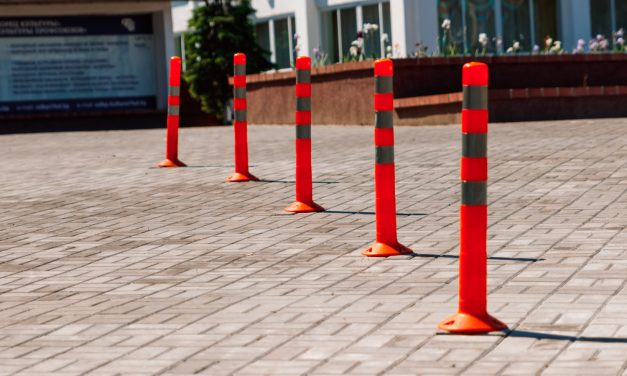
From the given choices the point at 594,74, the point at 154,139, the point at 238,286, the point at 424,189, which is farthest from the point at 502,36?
the point at 238,286

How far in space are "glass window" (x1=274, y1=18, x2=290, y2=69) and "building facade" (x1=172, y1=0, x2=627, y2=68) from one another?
956mm

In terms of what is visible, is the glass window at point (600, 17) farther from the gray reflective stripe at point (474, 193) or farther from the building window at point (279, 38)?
the gray reflective stripe at point (474, 193)

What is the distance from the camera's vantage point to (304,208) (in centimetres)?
1052

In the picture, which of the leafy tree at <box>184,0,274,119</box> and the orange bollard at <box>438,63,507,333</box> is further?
the leafy tree at <box>184,0,274,119</box>

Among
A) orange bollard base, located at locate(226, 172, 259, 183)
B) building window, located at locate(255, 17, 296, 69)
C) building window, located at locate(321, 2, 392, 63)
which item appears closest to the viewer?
orange bollard base, located at locate(226, 172, 259, 183)

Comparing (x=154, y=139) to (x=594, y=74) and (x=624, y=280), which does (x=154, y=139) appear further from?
(x=624, y=280)

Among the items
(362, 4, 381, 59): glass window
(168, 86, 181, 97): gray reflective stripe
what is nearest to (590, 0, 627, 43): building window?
(362, 4, 381, 59): glass window

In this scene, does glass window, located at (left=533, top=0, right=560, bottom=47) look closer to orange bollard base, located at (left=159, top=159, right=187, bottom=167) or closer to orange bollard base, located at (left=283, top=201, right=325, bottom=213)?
orange bollard base, located at (left=159, top=159, right=187, bottom=167)

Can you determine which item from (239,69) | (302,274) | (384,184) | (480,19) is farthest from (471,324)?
(480,19)

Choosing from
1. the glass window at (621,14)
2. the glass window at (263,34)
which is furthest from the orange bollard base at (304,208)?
the glass window at (263,34)

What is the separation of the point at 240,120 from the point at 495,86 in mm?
10782

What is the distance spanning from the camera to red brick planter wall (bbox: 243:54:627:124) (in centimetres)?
2164

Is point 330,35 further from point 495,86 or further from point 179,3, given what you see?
point 495,86

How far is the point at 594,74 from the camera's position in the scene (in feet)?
76.5
